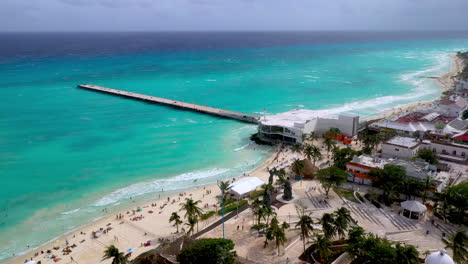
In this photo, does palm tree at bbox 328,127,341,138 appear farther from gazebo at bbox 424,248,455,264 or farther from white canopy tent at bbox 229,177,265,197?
gazebo at bbox 424,248,455,264

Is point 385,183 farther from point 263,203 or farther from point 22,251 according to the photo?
point 22,251

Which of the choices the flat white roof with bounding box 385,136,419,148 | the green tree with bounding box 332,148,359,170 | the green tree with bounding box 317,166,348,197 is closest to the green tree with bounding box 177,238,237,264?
the green tree with bounding box 317,166,348,197

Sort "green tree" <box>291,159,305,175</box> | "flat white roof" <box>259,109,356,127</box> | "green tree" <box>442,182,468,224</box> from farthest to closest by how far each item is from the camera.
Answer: "flat white roof" <box>259,109,356,127</box>
"green tree" <box>291,159,305,175</box>
"green tree" <box>442,182,468,224</box>

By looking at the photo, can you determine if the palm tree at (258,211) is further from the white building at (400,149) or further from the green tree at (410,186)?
the white building at (400,149)

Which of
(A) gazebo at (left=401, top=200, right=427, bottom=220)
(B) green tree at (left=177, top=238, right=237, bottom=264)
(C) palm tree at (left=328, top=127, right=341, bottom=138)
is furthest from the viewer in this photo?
(C) palm tree at (left=328, top=127, right=341, bottom=138)

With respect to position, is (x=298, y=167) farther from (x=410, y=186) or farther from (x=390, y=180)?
(x=410, y=186)

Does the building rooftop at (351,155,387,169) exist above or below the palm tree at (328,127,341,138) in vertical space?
above

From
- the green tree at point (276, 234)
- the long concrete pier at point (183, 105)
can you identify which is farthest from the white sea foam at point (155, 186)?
the long concrete pier at point (183, 105)
